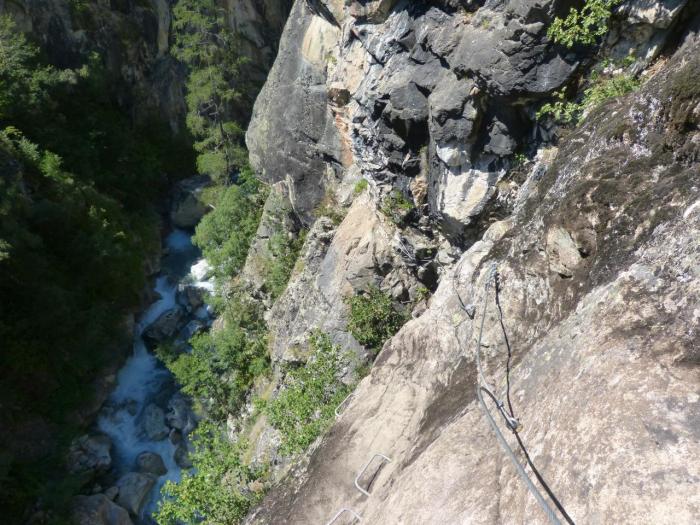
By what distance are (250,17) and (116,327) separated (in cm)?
1536

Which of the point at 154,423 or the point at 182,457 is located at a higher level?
the point at 154,423

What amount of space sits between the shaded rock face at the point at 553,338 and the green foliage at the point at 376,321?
12.1 feet

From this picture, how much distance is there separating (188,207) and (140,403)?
33.6ft

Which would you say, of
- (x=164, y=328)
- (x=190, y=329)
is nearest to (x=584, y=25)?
(x=190, y=329)

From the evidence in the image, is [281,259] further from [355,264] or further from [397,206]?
[397,206]

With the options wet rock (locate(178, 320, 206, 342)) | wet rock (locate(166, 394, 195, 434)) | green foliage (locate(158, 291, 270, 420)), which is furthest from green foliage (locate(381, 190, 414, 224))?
wet rock (locate(178, 320, 206, 342))

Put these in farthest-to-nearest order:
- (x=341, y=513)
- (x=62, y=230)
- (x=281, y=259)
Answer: (x=281, y=259), (x=62, y=230), (x=341, y=513)

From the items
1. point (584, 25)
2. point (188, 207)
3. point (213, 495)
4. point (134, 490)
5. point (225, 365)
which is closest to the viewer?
point (584, 25)

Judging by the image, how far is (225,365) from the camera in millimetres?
16281

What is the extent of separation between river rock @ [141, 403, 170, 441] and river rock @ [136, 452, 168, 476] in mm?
694

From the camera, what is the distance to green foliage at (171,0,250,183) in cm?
1969

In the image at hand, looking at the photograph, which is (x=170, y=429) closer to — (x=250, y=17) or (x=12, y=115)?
(x=12, y=115)

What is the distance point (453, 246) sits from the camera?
10922 millimetres

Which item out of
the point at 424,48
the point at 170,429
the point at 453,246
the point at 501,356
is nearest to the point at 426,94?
the point at 424,48
